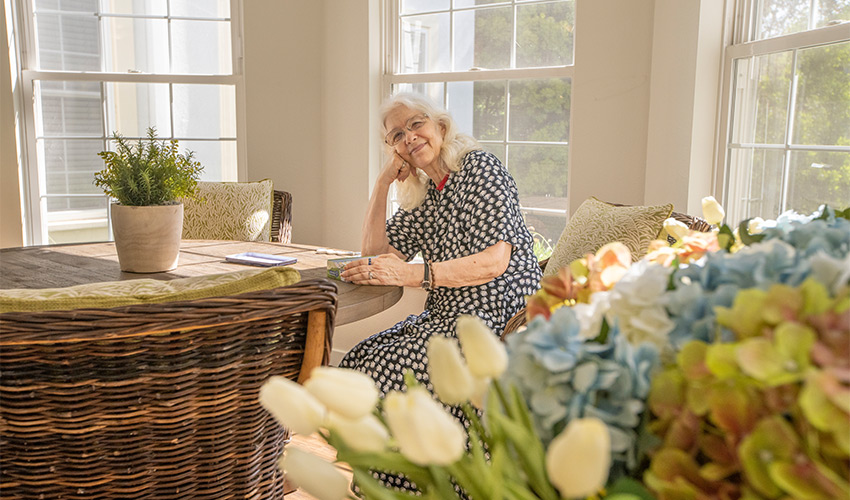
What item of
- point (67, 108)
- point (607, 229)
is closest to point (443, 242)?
point (607, 229)

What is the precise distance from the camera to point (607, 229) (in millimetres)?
2672

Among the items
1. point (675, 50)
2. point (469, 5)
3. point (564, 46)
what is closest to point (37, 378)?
point (675, 50)

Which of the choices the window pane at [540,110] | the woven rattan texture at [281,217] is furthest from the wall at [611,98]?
the woven rattan texture at [281,217]

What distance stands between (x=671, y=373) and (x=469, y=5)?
13.0 ft

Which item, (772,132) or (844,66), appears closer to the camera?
(844,66)

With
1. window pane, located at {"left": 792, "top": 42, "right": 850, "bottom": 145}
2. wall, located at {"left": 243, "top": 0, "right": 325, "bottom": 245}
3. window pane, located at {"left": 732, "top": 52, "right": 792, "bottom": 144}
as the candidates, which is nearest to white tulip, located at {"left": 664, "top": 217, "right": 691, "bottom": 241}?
window pane, located at {"left": 792, "top": 42, "right": 850, "bottom": 145}

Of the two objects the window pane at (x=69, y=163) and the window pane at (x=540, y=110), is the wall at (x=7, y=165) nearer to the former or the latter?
the window pane at (x=69, y=163)

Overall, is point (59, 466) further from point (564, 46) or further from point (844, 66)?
point (564, 46)

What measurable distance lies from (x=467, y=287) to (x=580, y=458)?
220 cm

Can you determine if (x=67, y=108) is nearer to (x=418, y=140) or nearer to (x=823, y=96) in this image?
(x=418, y=140)

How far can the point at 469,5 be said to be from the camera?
13.4 ft

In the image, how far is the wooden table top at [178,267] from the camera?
87.9 inches

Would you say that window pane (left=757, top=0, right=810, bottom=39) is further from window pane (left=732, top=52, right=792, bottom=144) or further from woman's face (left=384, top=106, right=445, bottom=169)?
woman's face (left=384, top=106, right=445, bottom=169)

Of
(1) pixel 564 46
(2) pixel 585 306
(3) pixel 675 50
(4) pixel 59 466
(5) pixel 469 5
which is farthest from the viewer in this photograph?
(5) pixel 469 5
